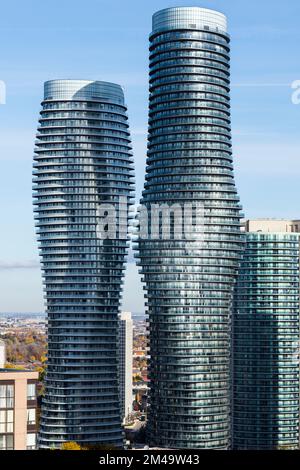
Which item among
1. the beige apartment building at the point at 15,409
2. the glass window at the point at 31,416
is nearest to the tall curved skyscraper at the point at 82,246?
the glass window at the point at 31,416

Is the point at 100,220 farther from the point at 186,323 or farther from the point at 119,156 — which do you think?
the point at 186,323

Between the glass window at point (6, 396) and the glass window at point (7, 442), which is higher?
the glass window at point (6, 396)

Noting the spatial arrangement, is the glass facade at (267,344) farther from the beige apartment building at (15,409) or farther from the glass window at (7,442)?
the glass window at (7,442)

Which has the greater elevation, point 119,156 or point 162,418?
point 119,156

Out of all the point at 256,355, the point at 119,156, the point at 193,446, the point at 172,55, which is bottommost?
the point at 193,446

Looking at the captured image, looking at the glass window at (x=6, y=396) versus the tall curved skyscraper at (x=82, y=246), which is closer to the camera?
the glass window at (x=6, y=396)

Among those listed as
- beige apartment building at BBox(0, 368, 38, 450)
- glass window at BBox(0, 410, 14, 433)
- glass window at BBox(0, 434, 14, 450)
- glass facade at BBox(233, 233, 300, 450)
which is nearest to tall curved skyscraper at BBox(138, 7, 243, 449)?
glass facade at BBox(233, 233, 300, 450)
